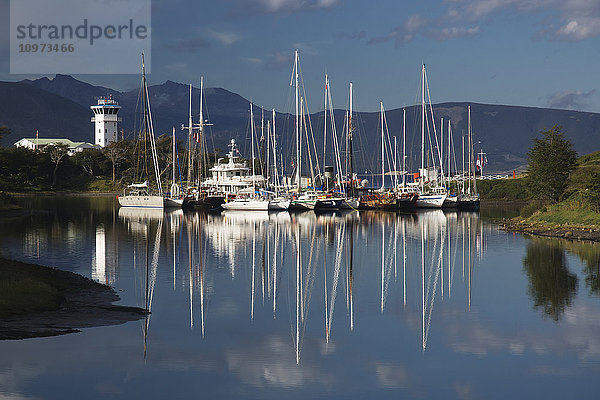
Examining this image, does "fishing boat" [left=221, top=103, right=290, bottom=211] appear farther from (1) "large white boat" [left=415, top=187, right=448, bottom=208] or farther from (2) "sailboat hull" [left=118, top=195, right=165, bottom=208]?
(1) "large white boat" [left=415, top=187, right=448, bottom=208]

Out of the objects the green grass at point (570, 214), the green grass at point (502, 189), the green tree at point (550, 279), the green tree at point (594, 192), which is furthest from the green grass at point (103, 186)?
the green tree at point (550, 279)

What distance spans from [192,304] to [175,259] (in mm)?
12535

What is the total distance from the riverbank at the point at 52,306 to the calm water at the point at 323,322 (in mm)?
647

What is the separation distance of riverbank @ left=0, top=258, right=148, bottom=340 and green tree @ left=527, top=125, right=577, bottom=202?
1680 inches

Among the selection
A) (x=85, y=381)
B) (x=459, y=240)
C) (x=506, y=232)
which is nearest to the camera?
(x=85, y=381)

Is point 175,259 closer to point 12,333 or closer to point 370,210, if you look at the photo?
point 12,333

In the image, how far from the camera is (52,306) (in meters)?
23.5

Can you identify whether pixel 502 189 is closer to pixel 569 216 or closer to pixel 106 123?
pixel 569 216

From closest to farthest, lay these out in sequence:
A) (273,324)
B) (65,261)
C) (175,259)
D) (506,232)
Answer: (273,324), (65,261), (175,259), (506,232)

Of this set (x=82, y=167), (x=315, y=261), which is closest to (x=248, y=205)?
(x=315, y=261)

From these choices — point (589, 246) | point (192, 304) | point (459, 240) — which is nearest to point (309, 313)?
point (192, 304)

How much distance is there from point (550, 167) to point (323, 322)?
42164mm

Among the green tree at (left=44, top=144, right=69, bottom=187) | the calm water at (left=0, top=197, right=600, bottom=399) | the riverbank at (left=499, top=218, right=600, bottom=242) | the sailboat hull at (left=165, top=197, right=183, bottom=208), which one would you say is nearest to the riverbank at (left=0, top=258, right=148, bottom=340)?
the calm water at (left=0, top=197, right=600, bottom=399)

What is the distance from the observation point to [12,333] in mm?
20141
